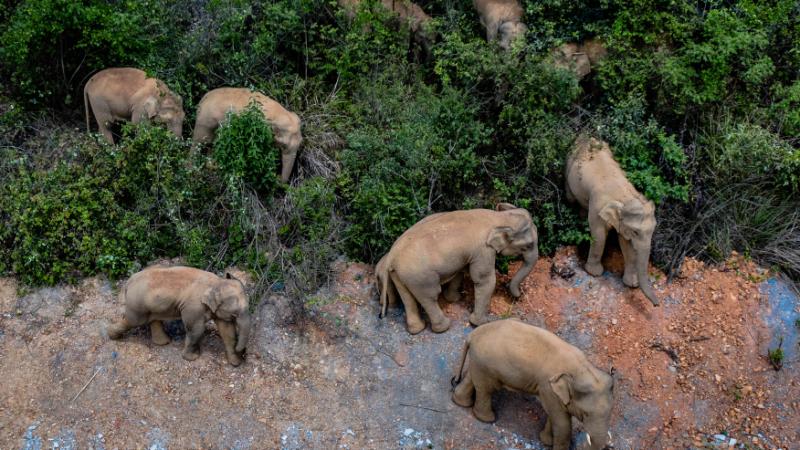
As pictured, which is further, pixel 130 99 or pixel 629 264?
pixel 130 99

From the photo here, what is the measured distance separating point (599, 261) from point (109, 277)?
6117 millimetres

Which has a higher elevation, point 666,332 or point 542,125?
point 542,125

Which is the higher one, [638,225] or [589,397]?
[638,225]

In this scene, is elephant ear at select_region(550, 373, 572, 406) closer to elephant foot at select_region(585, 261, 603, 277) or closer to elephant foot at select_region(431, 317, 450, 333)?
elephant foot at select_region(431, 317, 450, 333)

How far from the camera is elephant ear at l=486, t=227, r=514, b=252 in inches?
370

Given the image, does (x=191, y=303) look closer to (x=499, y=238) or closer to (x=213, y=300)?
(x=213, y=300)

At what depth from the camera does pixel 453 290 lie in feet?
32.7

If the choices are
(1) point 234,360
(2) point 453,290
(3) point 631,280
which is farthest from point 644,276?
(1) point 234,360

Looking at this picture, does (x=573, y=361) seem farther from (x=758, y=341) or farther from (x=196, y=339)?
(x=196, y=339)

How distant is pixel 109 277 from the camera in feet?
32.8

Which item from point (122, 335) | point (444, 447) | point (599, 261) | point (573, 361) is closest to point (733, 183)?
point (599, 261)

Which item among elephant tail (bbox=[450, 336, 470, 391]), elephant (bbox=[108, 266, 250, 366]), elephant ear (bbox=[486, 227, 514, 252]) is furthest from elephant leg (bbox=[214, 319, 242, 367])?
elephant ear (bbox=[486, 227, 514, 252])

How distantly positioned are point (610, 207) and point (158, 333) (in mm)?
5566

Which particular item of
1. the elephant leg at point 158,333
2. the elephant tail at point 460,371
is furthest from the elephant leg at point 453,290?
the elephant leg at point 158,333
